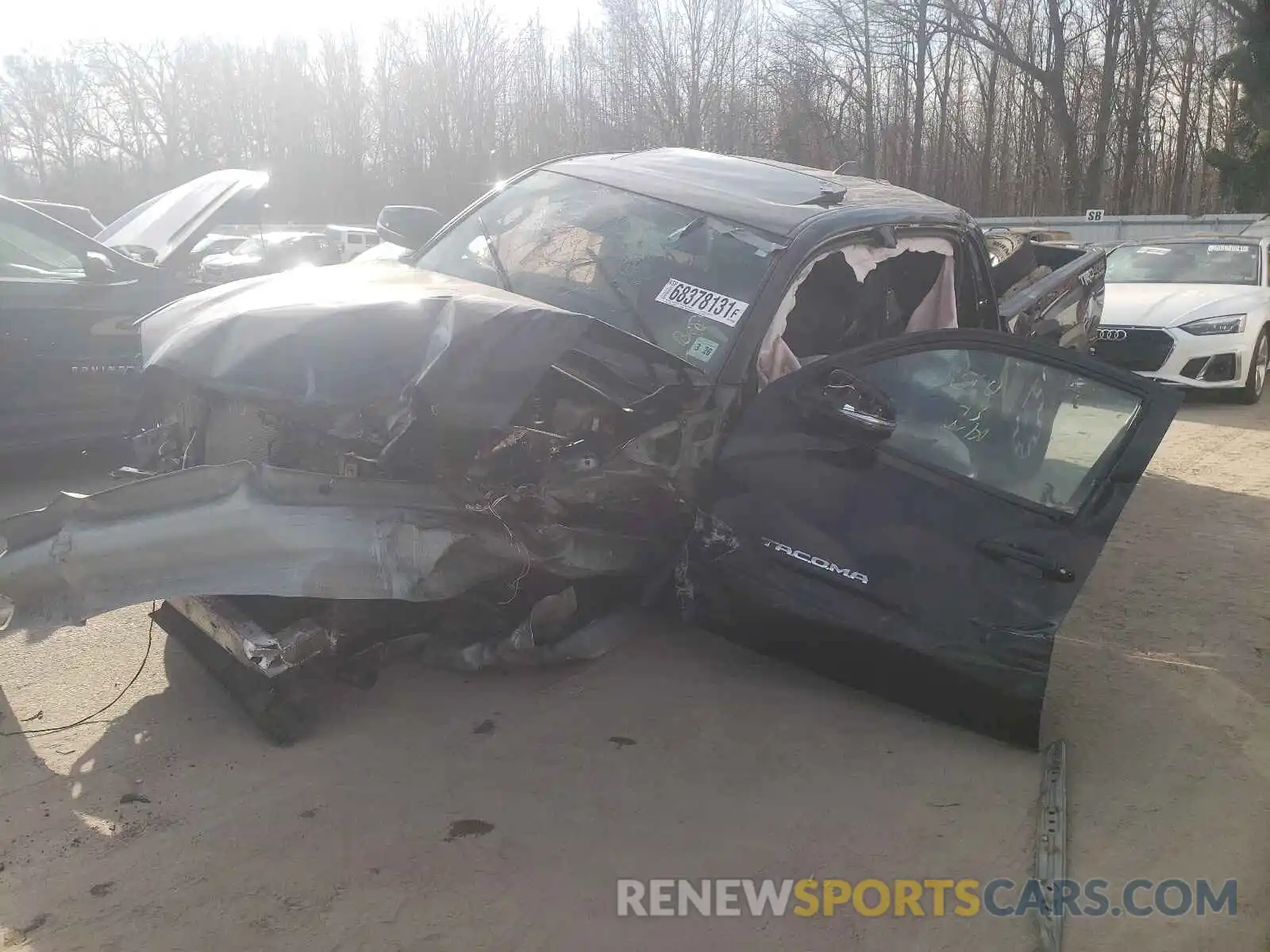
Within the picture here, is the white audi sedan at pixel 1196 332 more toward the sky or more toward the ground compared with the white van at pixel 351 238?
more toward the ground

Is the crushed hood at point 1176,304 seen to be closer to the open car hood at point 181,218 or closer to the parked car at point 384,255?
the parked car at point 384,255

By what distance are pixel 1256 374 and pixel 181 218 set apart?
31.7 feet

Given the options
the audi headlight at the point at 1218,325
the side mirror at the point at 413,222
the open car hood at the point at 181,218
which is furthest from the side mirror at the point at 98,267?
the audi headlight at the point at 1218,325

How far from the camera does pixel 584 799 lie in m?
2.92

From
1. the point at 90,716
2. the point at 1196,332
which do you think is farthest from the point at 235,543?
the point at 1196,332

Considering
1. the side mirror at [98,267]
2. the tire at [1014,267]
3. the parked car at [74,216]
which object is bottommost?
the tire at [1014,267]

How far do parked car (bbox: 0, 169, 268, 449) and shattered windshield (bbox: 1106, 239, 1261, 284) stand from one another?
9269mm

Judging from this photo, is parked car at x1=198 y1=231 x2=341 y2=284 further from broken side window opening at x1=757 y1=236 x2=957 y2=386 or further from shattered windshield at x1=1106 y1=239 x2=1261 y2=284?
shattered windshield at x1=1106 y1=239 x2=1261 y2=284

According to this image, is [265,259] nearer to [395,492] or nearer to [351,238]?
[395,492]

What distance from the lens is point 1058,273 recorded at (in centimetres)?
596

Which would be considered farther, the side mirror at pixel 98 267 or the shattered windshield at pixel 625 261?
the side mirror at pixel 98 267

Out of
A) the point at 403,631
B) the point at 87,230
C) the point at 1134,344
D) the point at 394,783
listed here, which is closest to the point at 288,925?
the point at 394,783

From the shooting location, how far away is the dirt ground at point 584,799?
2.39 metres

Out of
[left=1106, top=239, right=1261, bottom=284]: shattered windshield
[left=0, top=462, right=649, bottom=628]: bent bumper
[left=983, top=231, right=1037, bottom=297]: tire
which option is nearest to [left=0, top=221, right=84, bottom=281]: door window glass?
[left=0, top=462, right=649, bottom=628]: bent bumper
